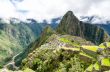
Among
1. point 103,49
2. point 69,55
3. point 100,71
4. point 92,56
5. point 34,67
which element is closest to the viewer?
point 100,71

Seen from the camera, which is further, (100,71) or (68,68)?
(68,68)

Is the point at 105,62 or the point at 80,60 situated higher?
the point at 105,62

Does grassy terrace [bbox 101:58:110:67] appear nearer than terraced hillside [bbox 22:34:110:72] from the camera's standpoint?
Yes

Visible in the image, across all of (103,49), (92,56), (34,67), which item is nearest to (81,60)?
(92,56)

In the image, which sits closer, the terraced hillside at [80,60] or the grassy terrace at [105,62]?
the grassy terrace at [105,62]

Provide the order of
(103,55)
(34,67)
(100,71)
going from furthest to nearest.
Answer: (34,67), (103,55), (100,71)

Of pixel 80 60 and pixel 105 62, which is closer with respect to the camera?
pixel 105 62

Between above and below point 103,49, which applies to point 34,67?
below

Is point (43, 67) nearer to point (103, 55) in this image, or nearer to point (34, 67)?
point (34, 67)

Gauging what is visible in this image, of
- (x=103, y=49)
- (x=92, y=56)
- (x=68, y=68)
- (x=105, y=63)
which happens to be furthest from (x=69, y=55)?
(x=105, y=63)
